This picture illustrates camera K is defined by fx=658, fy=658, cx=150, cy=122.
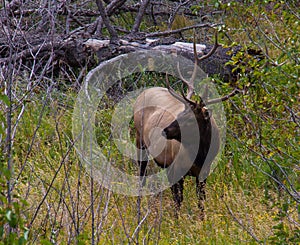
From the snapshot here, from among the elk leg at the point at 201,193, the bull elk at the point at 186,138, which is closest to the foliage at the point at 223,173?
the elk leg at the point at 201,193

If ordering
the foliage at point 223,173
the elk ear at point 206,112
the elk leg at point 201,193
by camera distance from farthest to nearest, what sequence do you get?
the elk ear at point 206,112 → the elk leg at point 201,193 → the foliage at point 223,173

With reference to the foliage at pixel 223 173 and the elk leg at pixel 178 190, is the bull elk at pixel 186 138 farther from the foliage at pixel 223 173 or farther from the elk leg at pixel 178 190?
the foliage at pixel 223 173

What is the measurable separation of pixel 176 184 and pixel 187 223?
0.79m

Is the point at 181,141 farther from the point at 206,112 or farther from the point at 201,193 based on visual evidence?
the point at 201,193

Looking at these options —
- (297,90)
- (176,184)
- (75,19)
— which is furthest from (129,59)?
(297,90)

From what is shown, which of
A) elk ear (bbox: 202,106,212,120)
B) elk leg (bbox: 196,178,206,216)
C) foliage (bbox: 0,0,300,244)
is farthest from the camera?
elk ear (bbox: 202,106,212,120)

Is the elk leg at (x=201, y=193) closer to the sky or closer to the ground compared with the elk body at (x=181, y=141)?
closer to the ground

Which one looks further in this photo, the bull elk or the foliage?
the bull elk

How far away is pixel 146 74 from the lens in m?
8.66

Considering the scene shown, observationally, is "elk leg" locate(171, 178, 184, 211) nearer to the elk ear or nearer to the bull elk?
the bull elk

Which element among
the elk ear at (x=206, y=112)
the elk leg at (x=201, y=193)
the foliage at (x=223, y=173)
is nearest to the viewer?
the foliage at (x=223, y=173)

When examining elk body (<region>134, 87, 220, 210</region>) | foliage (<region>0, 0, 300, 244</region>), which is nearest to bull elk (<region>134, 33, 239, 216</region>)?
elk body (<region>134, 87, 220, 210</region>)

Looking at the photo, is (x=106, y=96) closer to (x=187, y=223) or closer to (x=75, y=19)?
(x=75, y=19)

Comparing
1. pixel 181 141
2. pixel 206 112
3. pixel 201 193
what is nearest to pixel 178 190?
pixel 201 193
